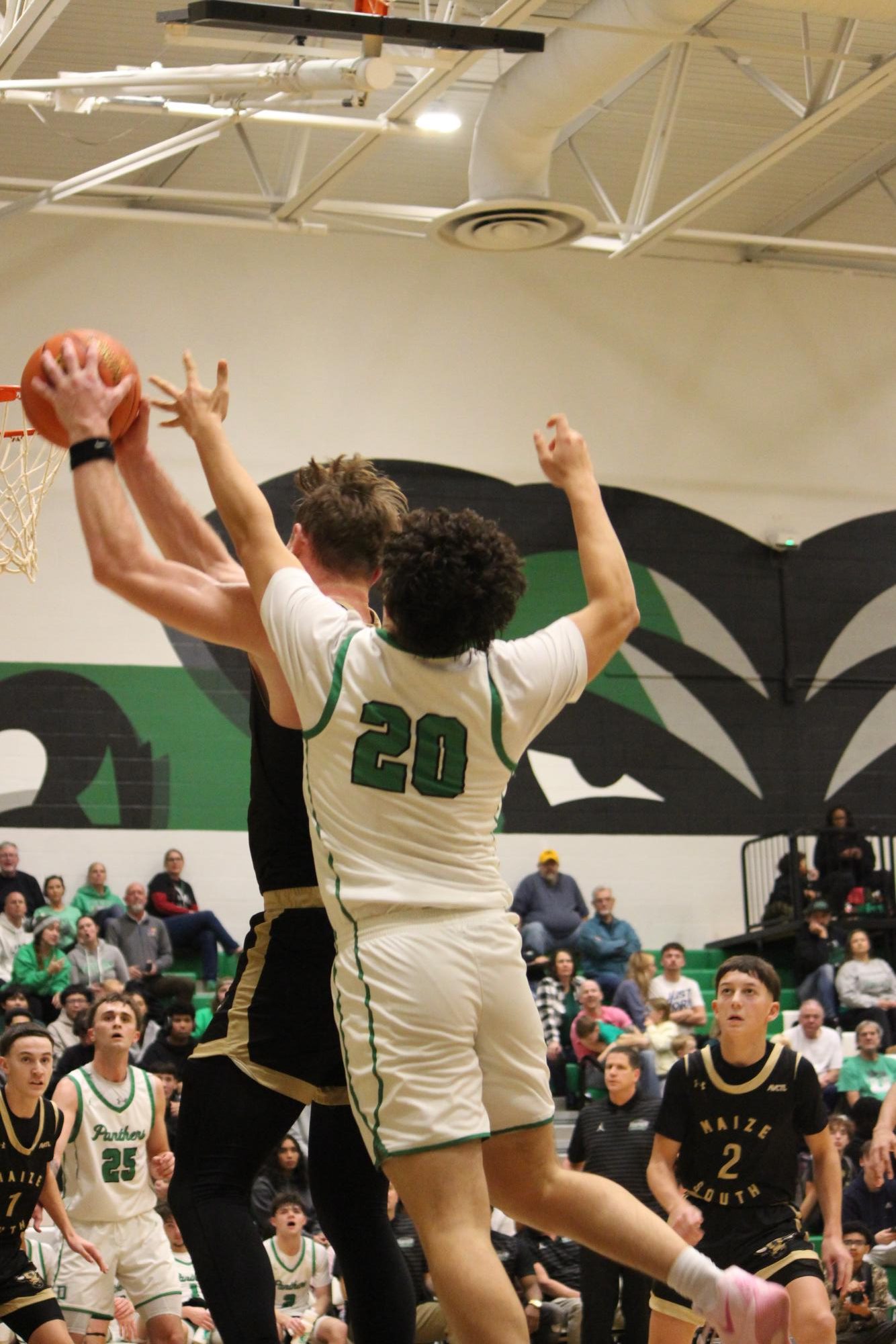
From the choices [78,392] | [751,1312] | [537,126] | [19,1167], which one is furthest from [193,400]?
[537,126]

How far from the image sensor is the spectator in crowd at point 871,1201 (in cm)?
1129

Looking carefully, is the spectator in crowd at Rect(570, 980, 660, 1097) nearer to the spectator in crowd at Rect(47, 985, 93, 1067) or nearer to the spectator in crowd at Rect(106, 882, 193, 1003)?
the spectator in crowd at Rect(106, 882, 193, 1003)

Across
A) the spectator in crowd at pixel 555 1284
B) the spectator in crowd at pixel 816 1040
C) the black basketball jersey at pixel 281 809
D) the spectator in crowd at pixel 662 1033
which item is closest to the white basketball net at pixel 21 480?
the black basketball jersey at pixel 281 809

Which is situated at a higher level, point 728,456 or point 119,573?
point 728,456

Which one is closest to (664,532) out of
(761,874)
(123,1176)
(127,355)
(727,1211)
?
(761,874)

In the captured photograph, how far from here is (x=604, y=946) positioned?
15.7m

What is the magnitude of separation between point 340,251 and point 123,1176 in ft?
37.9

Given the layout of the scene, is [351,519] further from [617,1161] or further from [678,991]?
[678,991]

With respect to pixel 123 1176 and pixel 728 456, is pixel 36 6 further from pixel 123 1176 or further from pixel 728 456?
Answer: pixel 728 456

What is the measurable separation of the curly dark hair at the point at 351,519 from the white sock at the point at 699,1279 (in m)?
1.66

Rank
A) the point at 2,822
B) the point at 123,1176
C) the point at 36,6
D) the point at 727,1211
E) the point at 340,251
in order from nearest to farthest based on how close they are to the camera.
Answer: the point at 727,1211 < the point at 123,1176 < the point at 36,6 < the point at 2,822 < the point at 340,251

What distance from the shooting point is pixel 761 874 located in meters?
17.8

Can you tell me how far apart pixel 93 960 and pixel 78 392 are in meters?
10.9

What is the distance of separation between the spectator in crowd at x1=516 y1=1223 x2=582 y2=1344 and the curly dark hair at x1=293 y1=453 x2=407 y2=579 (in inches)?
266
